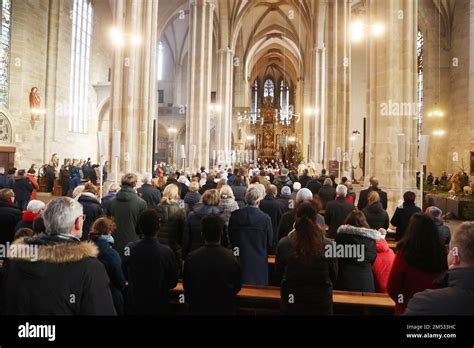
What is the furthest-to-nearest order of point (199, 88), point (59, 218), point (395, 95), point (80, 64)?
point (80, 64), point (199, 88), point (395, 95), point (59, 218)

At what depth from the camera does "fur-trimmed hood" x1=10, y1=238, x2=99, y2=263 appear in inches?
90.6

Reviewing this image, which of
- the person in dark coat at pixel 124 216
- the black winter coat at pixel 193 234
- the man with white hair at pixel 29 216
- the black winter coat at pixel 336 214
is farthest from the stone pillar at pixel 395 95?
the man with white hair at pixel 29 216

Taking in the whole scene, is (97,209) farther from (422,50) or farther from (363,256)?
(422,50)

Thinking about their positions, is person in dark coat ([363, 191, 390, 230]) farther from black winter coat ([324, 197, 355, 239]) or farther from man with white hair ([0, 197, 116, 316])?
man with white hair ([0, 197, 116, 316])

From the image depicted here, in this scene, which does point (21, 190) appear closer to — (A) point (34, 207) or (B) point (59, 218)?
(A) point (34, 207)

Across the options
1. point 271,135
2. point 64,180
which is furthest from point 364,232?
point 271,135

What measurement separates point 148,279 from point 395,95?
→ 9.10 meters

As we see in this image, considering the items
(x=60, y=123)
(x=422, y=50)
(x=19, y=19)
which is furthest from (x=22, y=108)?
(x=422, y=50)

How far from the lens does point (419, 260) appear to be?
9.91 ft

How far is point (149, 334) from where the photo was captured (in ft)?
10.1

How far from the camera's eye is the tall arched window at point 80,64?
25681 millimetres

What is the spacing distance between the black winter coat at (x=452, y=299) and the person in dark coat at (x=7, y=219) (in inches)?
206

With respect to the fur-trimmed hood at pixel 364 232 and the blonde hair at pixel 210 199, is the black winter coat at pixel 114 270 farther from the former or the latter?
the fur-trimmed hood at pixel 364 232

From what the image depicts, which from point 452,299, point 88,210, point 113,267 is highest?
point 88,210
